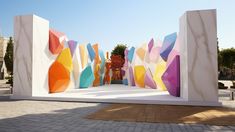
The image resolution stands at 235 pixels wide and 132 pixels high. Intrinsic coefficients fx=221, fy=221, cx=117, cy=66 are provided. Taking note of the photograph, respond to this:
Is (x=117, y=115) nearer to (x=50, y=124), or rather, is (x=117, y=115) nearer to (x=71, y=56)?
(x=50, y=124)

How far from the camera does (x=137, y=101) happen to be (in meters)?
9.16

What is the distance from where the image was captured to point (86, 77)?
17.7 m

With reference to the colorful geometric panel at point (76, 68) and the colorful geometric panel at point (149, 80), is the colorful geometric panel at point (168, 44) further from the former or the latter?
the colorful geometric panel at point (76, 68)

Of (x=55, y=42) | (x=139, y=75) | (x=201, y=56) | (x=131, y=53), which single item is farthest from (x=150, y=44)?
(x=201, y=56)

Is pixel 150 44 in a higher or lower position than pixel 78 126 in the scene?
higher

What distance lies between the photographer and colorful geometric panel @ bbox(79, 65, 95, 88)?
56.0 feet

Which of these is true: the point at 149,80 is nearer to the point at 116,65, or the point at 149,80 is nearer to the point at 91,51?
the point at 91,51

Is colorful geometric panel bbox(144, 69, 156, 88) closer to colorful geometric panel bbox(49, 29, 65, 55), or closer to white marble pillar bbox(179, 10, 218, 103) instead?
colorful geometric panel bbox(49, 29, 65, 55)

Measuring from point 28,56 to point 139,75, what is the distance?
9.84 m

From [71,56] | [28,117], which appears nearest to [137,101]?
[28,117]

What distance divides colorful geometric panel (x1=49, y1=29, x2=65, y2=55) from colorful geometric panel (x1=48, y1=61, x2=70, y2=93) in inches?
29.9

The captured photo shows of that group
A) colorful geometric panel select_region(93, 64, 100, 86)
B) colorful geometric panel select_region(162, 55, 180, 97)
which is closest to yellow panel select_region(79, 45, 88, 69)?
colorful geometric panel select_region(93, 64, 100, 86)

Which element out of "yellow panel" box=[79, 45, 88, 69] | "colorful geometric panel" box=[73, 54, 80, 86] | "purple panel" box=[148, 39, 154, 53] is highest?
"purple panel" box=[148, 39, 154, 53]

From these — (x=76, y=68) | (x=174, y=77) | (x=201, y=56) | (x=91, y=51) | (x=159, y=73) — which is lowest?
(x=174, y=77)
